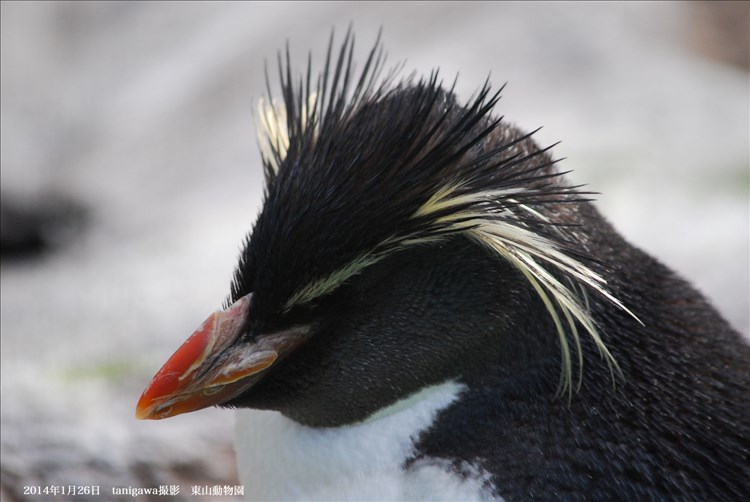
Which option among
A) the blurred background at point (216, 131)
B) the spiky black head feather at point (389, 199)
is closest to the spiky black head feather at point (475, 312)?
the spiky black head feather at point (389, 199)

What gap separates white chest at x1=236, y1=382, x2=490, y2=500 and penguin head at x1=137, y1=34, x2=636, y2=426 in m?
0.06

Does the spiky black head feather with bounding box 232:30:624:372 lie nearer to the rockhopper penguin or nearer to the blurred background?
the rockhopper penguin

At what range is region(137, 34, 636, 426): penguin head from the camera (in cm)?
192

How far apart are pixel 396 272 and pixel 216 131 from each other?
3.97 meters

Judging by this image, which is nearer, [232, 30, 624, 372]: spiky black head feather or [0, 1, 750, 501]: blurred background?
[232, 30, 624, 372]: spiky black head feather

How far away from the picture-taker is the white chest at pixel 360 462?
2021mm

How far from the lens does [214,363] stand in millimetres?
1973

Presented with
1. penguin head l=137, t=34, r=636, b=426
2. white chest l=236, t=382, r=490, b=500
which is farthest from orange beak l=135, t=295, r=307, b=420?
white chest l=236, t=382, r=490, b=500

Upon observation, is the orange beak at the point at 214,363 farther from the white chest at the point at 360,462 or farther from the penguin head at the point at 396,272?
the white chest at the point at 360,462

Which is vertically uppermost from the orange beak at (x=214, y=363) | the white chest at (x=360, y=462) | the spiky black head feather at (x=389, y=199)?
the spiky black head feather at (x=389, y=199)

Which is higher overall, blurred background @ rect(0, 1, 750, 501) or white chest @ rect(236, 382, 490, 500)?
blurred background @ rect(0, 1, 750, 501)

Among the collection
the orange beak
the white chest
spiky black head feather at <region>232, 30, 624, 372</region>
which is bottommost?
the white chest

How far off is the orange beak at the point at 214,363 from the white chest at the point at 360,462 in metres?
0.30

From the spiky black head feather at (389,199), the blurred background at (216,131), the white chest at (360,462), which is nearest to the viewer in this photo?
the spiky black head feather at (389,199)
